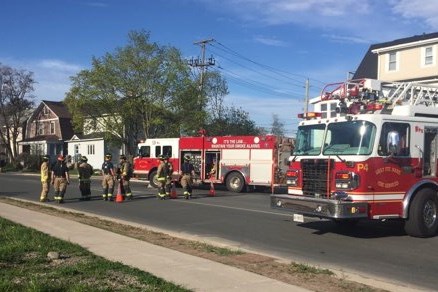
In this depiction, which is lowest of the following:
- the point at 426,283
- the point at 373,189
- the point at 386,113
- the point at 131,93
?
the point at 426,283

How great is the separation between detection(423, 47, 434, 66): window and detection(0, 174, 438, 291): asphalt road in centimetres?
2522

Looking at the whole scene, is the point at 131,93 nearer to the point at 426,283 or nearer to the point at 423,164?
the point at 423,164

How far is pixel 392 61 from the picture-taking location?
40969mm

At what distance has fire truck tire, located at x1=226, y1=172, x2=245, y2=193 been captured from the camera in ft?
84.0

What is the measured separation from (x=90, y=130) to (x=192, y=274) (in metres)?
36.9

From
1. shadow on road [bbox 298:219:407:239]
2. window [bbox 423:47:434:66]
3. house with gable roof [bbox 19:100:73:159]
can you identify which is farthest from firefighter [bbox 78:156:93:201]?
house with gable roof [bbox 19:100:73:159]

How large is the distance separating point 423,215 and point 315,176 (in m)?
2.27

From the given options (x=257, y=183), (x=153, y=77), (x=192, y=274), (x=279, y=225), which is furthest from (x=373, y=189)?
(x=153, y=77)

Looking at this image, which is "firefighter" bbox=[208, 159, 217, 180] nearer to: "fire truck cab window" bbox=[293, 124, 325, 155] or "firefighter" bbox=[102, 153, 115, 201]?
"firefighter" bbox=[102, 153, 115, 201]

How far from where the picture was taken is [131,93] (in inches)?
1592

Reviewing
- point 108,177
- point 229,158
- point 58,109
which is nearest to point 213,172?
point 229,158

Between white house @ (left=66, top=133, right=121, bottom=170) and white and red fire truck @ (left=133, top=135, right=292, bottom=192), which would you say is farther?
white house @ (left=66, top=133, right=121, bottom=170)

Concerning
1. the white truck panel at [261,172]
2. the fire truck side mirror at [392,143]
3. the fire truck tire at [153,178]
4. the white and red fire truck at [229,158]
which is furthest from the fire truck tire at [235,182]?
the fire truck side mirror at [392,143]

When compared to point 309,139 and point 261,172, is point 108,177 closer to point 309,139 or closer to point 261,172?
point 261,172
